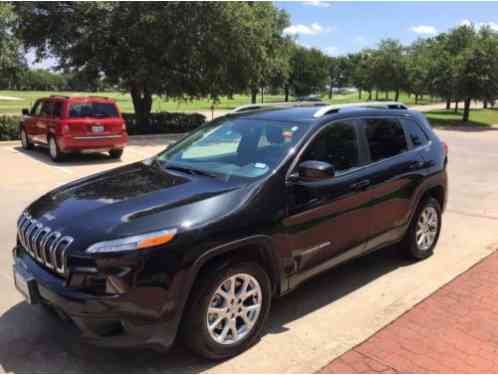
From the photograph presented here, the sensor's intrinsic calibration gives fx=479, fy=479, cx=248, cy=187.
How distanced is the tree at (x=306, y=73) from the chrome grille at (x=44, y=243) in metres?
52.8

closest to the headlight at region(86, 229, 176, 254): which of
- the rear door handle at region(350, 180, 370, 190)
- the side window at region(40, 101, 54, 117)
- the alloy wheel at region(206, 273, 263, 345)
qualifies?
the alloy wheel at region(206, 273, 263, 345)

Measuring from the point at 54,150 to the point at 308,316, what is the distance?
32.5ft

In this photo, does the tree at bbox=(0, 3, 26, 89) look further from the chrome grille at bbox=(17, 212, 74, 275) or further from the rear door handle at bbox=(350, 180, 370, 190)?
the rear door handle at bbox=(350, 180, 370, 190)

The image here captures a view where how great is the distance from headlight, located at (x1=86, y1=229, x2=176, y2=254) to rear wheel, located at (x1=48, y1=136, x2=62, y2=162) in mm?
Result: 9829

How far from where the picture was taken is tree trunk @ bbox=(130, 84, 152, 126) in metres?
19.8

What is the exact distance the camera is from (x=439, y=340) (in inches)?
141

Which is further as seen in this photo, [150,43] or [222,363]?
[150,43]

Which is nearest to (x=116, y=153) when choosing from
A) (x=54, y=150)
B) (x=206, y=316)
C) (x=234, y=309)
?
(x=54, y=150)

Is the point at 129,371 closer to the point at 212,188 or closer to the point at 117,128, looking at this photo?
the point at 212,188

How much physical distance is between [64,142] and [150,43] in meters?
7.41

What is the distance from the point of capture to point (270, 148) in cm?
396

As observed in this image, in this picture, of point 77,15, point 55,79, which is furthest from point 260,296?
point 55,79

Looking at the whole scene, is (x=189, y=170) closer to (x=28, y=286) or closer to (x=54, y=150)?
(x=28, y=286)

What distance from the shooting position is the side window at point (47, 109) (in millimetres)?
12376
